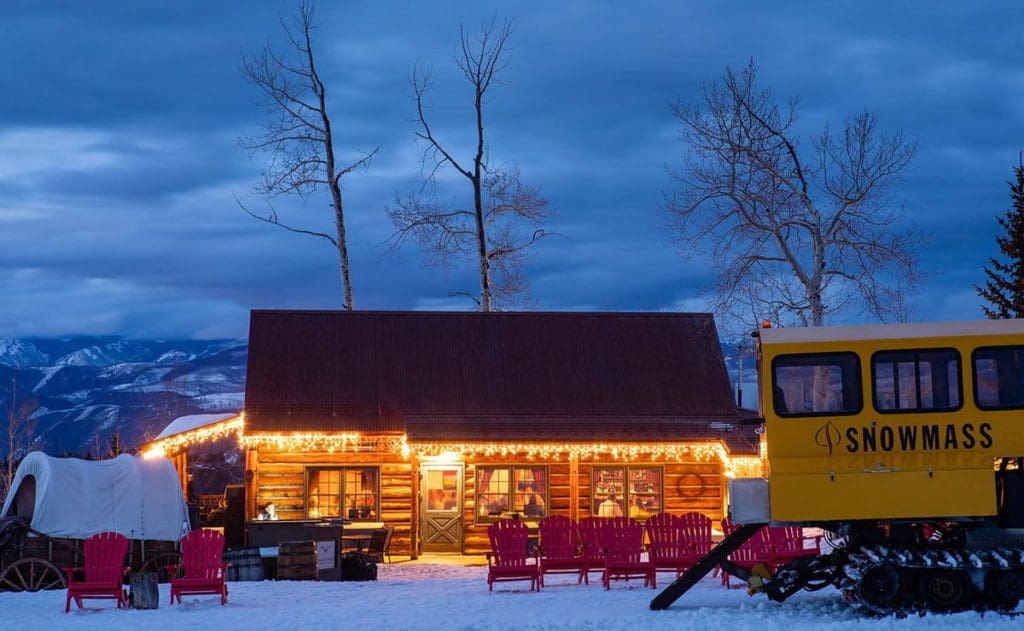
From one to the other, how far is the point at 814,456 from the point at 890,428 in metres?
1.00

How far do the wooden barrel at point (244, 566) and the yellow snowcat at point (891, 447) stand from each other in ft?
31.4

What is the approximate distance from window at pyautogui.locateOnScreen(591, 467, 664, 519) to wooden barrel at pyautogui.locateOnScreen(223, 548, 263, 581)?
9077 mm

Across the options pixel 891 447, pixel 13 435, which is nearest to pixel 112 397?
pixel 13 435

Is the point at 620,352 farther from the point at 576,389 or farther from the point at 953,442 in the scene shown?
the point at 953,442

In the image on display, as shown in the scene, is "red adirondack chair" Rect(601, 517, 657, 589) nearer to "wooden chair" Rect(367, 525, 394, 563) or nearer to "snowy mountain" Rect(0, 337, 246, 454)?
"wooden chair" Rect(367, 525, 394, 563)

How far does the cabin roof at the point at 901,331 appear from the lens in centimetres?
1552

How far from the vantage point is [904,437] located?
1549 centimetres

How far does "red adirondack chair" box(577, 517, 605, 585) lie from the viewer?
755 inches

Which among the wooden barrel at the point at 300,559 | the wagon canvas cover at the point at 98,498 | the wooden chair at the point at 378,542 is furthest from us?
the wooden chair at the point at 378,542

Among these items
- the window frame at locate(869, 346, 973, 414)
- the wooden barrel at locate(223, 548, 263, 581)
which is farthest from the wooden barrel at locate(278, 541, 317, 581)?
the window frame at locate(869, 346, 973, 414)

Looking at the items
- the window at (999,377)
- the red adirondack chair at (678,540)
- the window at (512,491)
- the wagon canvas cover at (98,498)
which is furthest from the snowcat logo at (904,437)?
the window at (512,491)

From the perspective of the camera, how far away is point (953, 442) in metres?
15.5

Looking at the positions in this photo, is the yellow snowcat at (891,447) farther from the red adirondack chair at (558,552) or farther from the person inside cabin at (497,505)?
the person inside cabin at (497,505)

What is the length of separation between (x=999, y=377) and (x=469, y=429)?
580 inches
